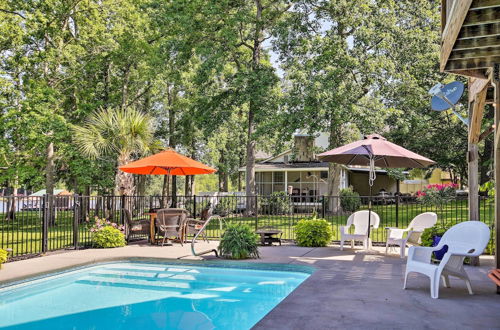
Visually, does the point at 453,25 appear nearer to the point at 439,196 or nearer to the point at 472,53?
the point at 472,53

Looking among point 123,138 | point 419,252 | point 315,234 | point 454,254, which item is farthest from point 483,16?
point 123,138

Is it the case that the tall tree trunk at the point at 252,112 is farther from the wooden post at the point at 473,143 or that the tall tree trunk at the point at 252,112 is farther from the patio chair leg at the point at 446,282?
the patio chair leg at the point at 446,282

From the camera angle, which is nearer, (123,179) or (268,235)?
(268,235)

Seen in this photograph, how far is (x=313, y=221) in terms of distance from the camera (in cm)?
1029

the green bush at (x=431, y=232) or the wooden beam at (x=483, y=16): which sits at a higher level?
the wooden beam at (x=483, y=16)

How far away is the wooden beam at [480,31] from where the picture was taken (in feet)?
14.2

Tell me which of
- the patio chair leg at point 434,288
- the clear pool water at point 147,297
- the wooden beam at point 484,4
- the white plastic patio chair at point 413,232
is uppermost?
the wooden beam at point 484,4

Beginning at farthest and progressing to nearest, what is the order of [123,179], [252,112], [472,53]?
[252,112] < [123,179] < [472,53]

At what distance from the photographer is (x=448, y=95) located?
739cm

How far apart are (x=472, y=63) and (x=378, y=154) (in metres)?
3.07

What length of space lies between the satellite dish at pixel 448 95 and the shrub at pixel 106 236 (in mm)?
7423

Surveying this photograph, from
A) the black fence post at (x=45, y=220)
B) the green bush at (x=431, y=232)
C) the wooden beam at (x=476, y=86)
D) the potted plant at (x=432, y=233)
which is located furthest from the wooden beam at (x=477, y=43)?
the black fence post at (x=45, y=220)

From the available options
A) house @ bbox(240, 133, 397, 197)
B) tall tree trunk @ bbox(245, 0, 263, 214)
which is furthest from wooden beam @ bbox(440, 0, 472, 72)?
house @ bbox(240, 133, 397, 197)

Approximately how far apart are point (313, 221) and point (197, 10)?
1469 cm
